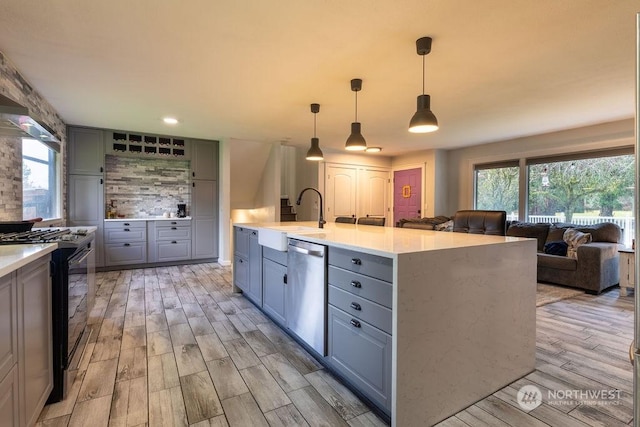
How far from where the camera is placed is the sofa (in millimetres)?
3949

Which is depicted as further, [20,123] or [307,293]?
[307,293]

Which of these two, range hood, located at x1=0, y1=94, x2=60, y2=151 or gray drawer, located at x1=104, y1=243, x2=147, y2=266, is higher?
range hood, located at x1=0, y1=94, x2=60, y2=151

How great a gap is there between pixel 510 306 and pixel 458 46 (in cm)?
190

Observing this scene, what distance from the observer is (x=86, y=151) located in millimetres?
4957

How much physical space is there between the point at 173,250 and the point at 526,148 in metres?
6.61

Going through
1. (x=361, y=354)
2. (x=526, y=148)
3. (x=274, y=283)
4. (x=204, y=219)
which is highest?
(x=526, y=148)

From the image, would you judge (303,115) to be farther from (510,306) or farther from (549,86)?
(510,306)

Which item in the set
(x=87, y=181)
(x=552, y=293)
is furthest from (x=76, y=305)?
(x=552, y=293)

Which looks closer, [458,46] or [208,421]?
[208,421]

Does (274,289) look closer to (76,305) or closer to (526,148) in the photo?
(76,305)

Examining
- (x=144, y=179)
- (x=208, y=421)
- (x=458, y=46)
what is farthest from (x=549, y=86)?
(x=144, y=179)

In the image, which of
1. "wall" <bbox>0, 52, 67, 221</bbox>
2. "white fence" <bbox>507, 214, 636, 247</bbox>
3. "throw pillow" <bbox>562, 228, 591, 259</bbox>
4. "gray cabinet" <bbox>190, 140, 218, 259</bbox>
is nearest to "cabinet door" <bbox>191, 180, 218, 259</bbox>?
"gray cabinet" <bbox>190, 140, 218, 259</bbox>

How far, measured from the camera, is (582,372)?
2113 millimetres

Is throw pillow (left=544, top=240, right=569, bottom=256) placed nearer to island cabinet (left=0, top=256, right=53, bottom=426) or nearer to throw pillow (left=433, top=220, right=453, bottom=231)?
throw pillow (left=433, top=220, right=453, bottom=231)
